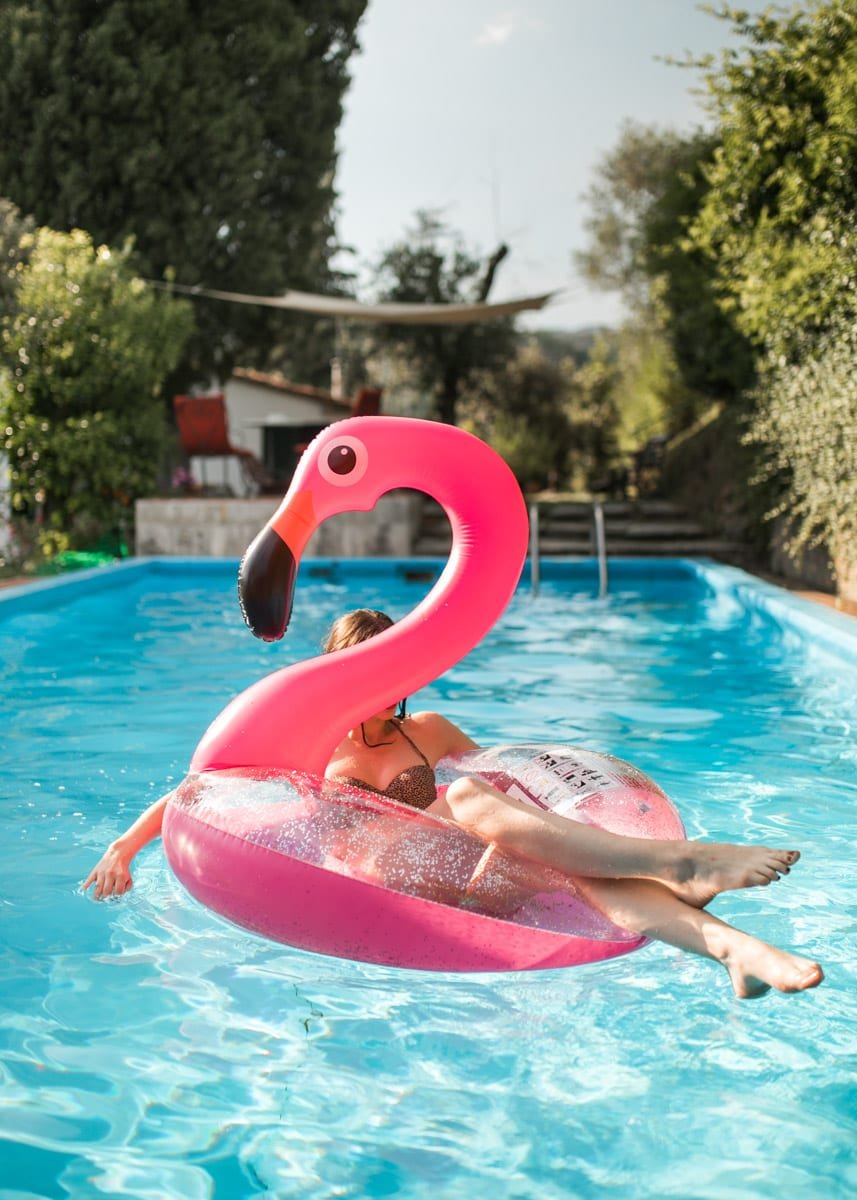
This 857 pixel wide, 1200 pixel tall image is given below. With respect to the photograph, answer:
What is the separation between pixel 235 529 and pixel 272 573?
10703mm

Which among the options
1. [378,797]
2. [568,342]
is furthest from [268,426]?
[568,342]

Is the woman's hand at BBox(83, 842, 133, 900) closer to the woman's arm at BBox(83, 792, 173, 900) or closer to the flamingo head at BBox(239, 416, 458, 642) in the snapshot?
the woman's arm at BBox(83, 792, 173, 900)

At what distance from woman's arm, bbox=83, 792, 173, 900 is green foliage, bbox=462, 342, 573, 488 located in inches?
729

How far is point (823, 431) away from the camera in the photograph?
333 inches

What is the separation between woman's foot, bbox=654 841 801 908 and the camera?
2439 millimetres

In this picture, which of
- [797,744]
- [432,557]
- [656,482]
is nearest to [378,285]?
[656,482]

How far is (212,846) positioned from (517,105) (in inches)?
1232

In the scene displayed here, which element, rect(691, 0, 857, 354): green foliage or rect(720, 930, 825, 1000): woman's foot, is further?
rect(691, 0, 857, 354): green foliage

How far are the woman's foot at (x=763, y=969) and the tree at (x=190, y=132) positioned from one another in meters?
15.1

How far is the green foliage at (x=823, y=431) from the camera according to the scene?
808 centimetres

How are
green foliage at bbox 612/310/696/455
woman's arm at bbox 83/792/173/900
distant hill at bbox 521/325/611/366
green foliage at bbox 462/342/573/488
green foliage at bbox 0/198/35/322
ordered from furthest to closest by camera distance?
distant hill at bbox 521/325/611/366, green foliage at bbox 462/342/573/488, green foliage at bbox 612/310/696/455, green foliage at bbox 0/198/35/322, woman's arm at bbox 83/792/173/900

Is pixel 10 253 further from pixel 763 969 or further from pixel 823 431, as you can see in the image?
pixel 763 969

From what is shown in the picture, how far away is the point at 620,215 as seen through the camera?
101 feet

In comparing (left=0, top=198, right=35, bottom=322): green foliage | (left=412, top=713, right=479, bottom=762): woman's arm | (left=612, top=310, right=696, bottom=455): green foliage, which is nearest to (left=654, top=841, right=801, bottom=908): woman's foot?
(left=412, top=713, right=479, bottom=762): woman's arm
